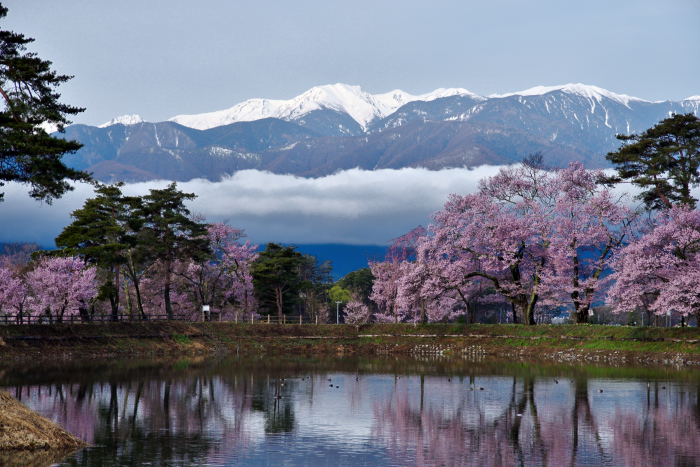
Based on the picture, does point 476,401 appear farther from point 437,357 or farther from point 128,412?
point 437,357

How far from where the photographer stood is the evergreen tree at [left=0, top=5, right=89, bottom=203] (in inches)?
1314

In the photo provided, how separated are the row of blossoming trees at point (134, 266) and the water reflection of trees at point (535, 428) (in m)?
44.1

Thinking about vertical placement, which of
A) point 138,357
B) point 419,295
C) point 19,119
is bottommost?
point 138,357

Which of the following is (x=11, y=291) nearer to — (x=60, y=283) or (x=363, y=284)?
(x=60, y=283)

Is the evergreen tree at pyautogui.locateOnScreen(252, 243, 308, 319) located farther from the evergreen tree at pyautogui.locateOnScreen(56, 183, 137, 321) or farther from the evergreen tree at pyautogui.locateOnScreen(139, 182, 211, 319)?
the evergreen tree at pyautogui.locateOnScreen(56, 183, 137, 321)

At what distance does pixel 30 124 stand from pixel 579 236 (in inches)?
1808

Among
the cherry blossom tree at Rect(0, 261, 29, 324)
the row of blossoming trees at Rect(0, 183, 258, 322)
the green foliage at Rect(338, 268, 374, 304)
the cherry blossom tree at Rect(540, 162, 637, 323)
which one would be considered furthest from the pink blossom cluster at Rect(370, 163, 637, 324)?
the green foliage at Rect(338, 268, 374, 304)

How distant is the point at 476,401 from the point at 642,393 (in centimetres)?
931

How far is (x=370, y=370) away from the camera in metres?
51.1

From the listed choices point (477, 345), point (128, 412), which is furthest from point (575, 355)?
point (128, 412)

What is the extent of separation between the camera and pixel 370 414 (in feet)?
98.4

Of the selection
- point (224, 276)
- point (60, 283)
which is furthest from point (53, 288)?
point (224, 276)

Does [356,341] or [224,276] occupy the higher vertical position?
[224,276]

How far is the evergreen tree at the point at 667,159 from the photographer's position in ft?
200
